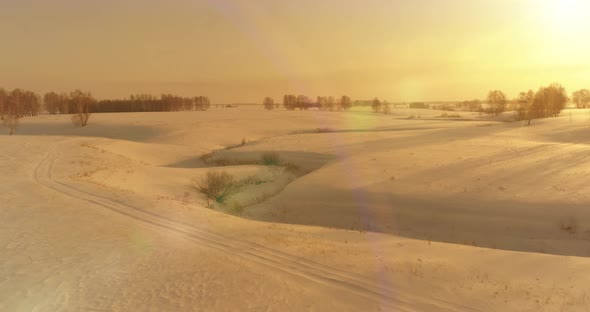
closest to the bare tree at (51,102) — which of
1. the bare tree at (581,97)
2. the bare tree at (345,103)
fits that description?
the bare tree at (345,103)

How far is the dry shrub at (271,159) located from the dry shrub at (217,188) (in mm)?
8840

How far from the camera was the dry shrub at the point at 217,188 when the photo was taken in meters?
22.7

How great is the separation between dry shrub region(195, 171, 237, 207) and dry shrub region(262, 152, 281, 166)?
8840 millimetres

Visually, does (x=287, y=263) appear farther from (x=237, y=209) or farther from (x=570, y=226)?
(x=570, y=226)

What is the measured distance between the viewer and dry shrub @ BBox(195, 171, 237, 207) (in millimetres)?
22719

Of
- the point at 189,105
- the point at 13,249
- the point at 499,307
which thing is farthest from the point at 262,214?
the point at 189,105

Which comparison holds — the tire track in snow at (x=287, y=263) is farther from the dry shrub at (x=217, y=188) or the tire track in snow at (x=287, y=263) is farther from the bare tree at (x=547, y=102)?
the bare tree at (x=547, y=102)

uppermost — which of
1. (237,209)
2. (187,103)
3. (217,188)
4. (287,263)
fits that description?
(187,103)

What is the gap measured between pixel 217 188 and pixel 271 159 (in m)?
12.0

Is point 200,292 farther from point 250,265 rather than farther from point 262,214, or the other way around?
point 262,214

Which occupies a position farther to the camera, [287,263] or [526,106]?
[526,106]

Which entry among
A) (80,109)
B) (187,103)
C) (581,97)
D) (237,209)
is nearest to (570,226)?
(237,209)

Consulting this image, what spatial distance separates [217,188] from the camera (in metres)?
23.6

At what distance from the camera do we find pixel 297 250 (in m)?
10.6
